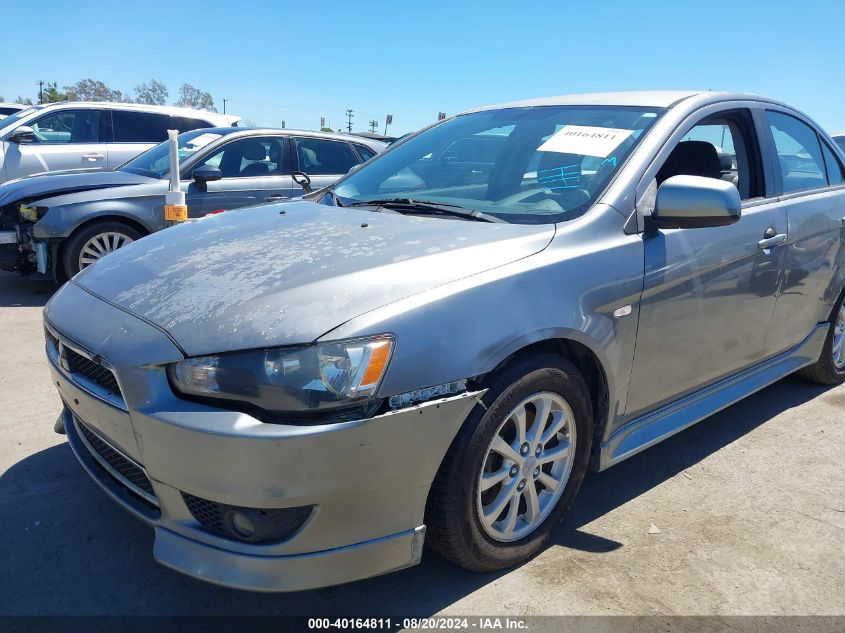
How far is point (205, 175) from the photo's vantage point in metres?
6.31

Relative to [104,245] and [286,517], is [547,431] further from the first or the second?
[104,245]

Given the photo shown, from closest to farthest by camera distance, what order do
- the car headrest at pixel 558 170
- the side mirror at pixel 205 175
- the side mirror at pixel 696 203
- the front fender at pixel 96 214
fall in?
1. the side mirror at pixel 696 203
2. the car headrest at pixel 558 170
3. the front fender at pixel 96 214
4. the side mirror at pixel 205 175

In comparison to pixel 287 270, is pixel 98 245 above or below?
below

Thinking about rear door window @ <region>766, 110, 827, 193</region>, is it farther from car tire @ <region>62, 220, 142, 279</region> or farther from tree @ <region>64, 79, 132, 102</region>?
tree @ <region>64, 79, 132, 102</region>

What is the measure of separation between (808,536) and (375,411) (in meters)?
1.97

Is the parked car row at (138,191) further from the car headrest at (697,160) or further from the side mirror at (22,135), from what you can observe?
the car headrest at (697,160)

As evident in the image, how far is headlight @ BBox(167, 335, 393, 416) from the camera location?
1.86m

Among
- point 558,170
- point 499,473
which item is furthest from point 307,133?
point 499,473

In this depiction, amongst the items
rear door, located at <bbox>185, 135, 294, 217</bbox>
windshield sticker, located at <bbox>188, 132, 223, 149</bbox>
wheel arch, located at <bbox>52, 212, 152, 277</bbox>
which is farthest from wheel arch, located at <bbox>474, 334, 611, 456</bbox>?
windshield sticker, located at <bbox>188, 132, 223, 149</bbox>

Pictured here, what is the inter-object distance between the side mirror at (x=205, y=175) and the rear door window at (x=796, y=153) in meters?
4.63

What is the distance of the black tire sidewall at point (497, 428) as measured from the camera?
2.11 metres

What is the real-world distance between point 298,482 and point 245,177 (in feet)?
18.0

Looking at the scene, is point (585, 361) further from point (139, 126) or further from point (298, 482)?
point (139, 126)

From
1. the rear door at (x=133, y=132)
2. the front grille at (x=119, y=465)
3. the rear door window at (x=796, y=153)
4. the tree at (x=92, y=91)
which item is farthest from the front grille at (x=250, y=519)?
the tree at (x=92, y=91)
